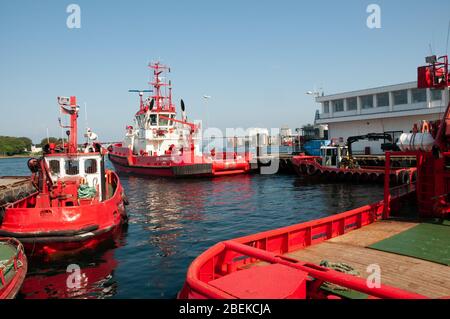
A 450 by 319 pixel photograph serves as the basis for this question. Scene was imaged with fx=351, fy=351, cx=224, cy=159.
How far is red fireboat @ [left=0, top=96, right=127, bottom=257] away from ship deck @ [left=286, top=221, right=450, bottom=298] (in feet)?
23.8

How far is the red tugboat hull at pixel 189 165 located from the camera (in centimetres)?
3359

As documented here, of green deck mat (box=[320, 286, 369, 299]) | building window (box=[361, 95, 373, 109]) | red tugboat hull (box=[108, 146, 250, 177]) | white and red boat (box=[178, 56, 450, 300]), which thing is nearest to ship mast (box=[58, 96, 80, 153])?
white and red boat (box=[178, 56, 450, 300])

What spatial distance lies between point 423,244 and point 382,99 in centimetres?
3775

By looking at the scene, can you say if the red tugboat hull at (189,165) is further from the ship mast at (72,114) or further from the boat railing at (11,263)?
the boat railing at (11,263)

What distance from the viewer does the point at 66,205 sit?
13.4m

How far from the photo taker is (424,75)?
12.4 meters

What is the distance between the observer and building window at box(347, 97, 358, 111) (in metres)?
44.8

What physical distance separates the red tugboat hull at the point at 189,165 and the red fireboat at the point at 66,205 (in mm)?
16422

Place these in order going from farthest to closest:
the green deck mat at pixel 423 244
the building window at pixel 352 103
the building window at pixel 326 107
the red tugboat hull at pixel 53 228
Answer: the building window at pixel 326 107 < the building window at pixel 352 103 < the red tugboat hull at pixel 53 228 < the green deck mat at pixel 423 244

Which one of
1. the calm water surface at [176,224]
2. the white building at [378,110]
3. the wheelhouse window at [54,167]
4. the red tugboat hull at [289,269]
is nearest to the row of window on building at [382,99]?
the white building at [378,110]

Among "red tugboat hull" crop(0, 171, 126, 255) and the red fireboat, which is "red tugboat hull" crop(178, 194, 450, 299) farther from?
the red fireboat

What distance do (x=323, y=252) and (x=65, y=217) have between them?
8227mm
